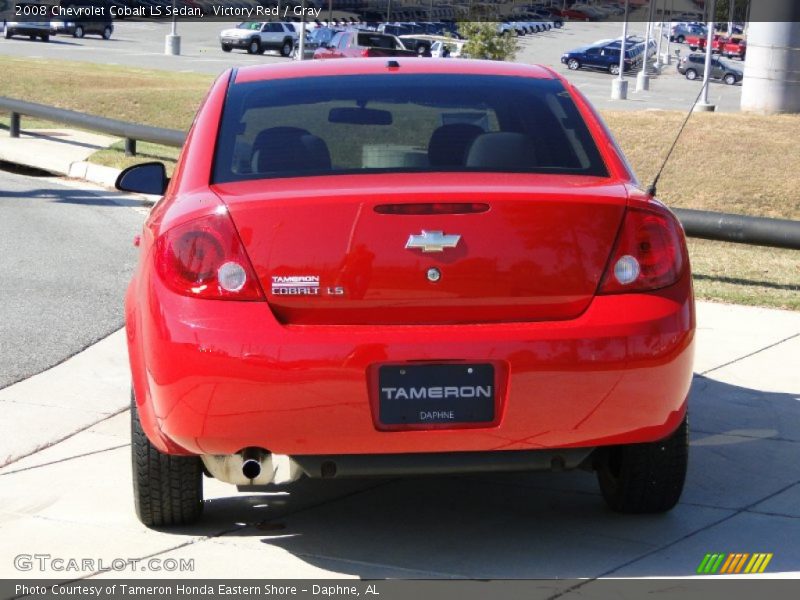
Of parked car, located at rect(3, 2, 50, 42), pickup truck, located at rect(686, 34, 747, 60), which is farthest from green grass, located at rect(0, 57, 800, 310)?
pickup truck, located at rect(686, 34, 747, 60)

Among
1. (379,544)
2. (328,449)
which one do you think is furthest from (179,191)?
(379,544)

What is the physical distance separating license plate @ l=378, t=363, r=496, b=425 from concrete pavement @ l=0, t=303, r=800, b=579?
0.54 meters

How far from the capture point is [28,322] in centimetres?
852

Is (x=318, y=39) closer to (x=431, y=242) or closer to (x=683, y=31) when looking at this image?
(x=683, y=31)

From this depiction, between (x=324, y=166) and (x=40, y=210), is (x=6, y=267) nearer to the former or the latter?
(x=40, y=210)

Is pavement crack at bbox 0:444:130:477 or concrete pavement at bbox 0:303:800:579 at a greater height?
concrete pavement at bbox 0:303:800:579

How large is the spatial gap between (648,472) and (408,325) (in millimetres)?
1134

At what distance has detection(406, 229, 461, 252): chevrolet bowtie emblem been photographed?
4.24 m

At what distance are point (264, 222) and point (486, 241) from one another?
68 centimetres

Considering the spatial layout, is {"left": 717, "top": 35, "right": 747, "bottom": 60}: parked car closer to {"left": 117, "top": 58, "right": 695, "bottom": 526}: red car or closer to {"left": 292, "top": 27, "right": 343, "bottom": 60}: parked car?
{"left": 292, "top": 27, "right": 343, "bottom": 60}: parked car

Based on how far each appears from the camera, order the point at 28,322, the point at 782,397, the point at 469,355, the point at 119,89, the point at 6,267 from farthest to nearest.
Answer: the point at 119,89 → the point at 6,267 → the point at 28,322 → the point at 782,397 → the point at 469,355

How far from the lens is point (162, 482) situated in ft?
15.6

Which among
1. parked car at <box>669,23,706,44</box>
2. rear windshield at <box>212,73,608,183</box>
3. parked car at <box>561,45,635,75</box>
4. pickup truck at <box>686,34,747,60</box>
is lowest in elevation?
parked car at <box>669,23,706,44</box>

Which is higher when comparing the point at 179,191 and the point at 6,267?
the point at 179,191
